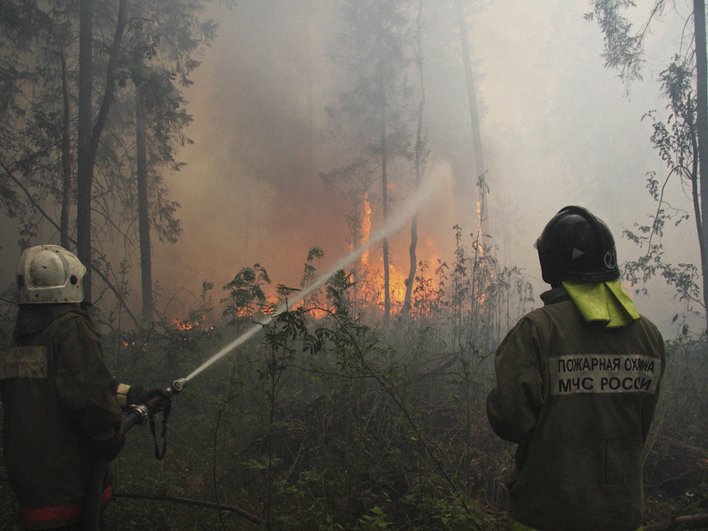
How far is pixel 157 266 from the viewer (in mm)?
19422

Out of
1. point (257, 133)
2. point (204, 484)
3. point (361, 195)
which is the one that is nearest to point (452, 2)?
point (361, 195)

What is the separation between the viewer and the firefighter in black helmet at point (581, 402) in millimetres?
1875

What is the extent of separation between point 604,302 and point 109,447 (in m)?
2.65

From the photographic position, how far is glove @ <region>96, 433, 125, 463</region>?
8.23ft

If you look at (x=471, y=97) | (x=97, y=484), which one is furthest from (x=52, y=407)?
(x=471, y=97)

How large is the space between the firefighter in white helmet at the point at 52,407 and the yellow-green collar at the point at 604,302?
8.03 feet

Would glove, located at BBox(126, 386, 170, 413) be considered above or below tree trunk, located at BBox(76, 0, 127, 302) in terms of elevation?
below

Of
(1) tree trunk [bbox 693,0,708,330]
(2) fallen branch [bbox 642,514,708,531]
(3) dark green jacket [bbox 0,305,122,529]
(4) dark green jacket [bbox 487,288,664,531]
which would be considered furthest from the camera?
(1) tree trunk [bbox 693,0,708,330]

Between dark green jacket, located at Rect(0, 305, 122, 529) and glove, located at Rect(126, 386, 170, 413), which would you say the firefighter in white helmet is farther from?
glove, located at Rect(126, 386, 170, 413)

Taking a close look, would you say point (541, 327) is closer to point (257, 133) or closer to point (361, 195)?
point (361, 195)

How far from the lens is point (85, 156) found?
7.85 metres

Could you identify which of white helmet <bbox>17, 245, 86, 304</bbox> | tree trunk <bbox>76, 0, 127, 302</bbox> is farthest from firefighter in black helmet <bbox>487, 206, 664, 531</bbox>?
tree trunk <bbox>76, 0, 127, 302</bbox>

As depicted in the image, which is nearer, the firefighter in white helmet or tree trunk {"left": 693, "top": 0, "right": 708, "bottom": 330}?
the firefighter in white helmet

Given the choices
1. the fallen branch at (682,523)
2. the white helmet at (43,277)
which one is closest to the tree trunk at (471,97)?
the fallen branch at (682,523)
